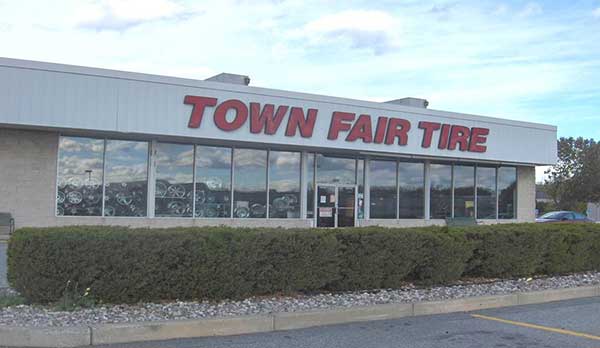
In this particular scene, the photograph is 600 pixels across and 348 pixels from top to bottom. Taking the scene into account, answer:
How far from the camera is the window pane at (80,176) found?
61.1 ft

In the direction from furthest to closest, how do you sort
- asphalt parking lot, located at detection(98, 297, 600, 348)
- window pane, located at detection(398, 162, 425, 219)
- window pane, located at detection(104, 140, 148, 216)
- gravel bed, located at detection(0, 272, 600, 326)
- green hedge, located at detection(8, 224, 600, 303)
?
1. window pane, located at detection(398, 162, 425, 219)
2. window pane, located at detection(104, 140, 148, 216)
3. green hedge, located at detection(8, 224, 600, 303)
4. gravel bed, located at detection(0, 272, 600, 326)
5. asphalt parking lot, located at detection(98, 297, 600, 348)

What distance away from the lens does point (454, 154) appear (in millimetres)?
25125

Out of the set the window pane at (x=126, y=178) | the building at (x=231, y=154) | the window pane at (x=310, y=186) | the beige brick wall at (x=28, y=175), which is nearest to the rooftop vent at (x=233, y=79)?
the building at (x=231, y=154)

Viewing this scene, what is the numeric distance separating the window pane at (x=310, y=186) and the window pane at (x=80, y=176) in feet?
23.8

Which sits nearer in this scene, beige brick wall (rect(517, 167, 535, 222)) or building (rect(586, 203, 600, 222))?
beige brick wall (rect(517, 167, 535, 222))

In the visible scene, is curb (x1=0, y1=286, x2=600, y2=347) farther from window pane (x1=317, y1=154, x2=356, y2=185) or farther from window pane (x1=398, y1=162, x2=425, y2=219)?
window pane (x1=398, y1=162, x2=425, y2=219)

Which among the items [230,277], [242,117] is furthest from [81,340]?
[242,117]

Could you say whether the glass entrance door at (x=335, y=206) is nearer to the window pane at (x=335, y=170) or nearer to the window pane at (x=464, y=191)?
the window pane at (x=335, y=170)

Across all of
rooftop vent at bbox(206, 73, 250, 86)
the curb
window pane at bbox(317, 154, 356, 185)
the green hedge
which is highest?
rooftop vent at bbox(206, 73, 250, 86)

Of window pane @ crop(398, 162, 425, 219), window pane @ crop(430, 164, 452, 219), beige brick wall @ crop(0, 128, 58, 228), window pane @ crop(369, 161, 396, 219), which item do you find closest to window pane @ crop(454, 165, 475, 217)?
window pane @ crop(430, 164, 452, 219)

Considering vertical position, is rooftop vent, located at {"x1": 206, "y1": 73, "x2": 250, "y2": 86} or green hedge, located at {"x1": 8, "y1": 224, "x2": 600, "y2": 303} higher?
rooftop vent, located at {"x1": 206, "y1": 73, "x2": 250, "y2": 86}

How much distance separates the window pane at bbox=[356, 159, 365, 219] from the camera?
24.0m

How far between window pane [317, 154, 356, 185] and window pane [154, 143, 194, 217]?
4.97 metres

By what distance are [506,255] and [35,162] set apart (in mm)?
13075
